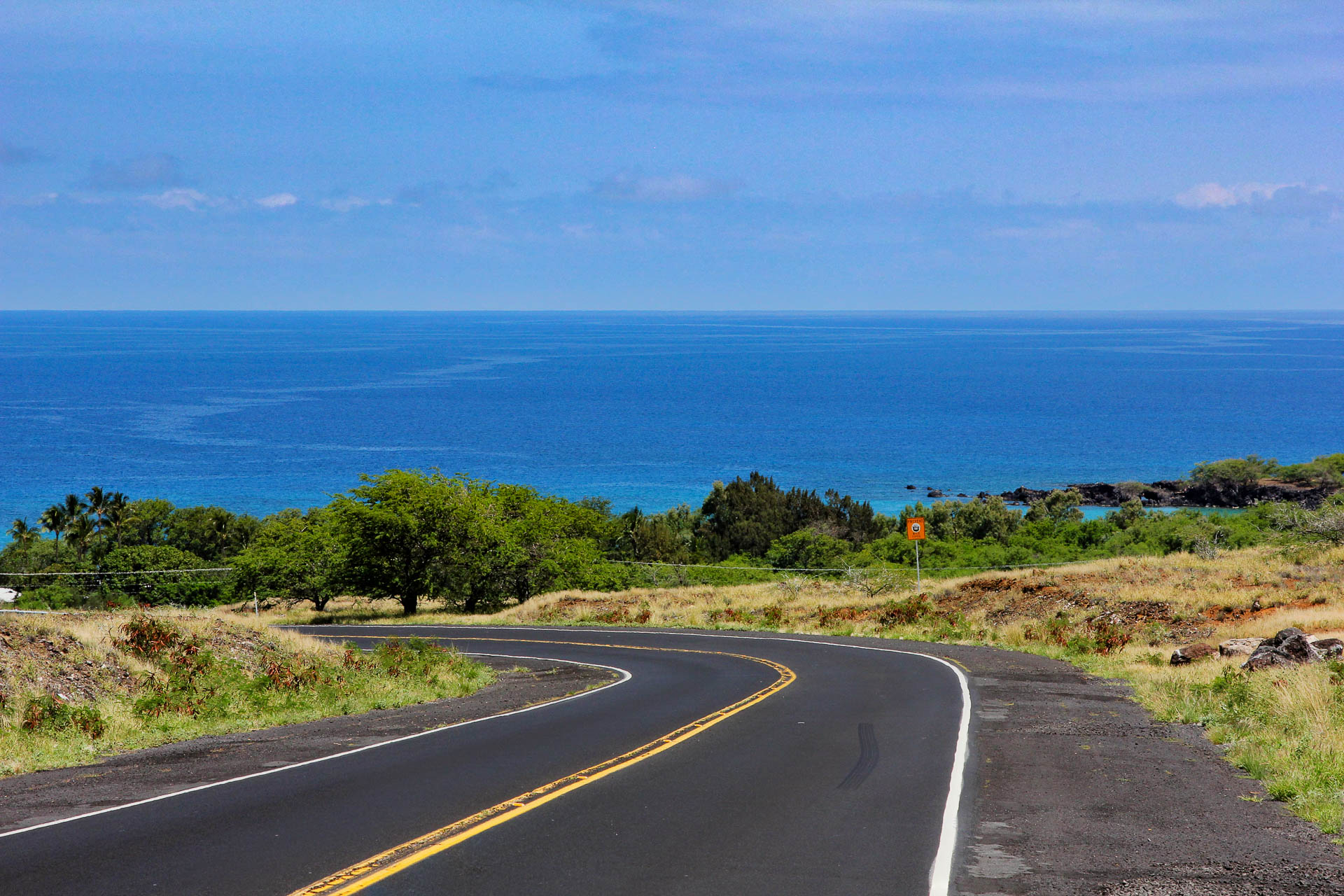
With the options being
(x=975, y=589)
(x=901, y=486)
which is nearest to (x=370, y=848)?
(x=975, y=589)

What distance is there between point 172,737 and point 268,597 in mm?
44504

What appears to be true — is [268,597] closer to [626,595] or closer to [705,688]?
[626,595]

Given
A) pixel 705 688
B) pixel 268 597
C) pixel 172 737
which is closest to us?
pixel 172 737

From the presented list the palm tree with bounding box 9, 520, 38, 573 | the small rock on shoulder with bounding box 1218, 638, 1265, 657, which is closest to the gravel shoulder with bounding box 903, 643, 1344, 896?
the small rock on shoulder with bounding box 1218, 638, 1265, 657

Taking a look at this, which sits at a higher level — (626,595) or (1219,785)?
(1219,785)

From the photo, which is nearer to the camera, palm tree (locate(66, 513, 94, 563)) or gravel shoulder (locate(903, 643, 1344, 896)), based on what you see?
gravel shoulder (locate(903, 643, 1344, 896))

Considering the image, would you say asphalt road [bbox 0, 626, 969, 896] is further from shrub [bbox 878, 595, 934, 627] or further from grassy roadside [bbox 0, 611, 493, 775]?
shrub [bbox 878, 595, 934, 627]

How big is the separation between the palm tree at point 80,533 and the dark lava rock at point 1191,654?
74214mm

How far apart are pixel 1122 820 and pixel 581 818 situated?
447 cm

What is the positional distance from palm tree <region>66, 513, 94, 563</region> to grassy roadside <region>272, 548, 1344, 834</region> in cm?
3675

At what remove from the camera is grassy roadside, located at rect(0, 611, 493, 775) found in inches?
527

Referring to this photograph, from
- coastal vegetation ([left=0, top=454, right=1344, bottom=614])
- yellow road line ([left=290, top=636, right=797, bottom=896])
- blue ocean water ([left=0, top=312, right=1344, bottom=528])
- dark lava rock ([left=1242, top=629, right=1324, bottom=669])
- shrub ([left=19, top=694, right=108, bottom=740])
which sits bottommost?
coastal vegetation ([left=0, top=454, right=1344, bottom=614])

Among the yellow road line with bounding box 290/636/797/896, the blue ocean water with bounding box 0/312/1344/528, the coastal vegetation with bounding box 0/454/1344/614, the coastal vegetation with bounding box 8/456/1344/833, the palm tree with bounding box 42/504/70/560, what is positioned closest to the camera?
the yellow road line with bounding box 290/636/797/896

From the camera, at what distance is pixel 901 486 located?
105 meters
